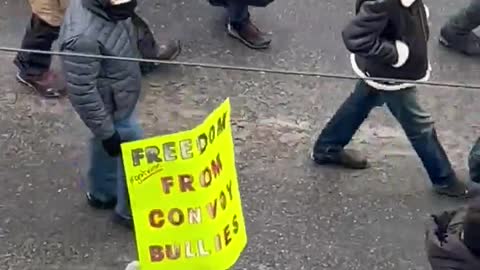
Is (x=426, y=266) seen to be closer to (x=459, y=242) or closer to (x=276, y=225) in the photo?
(x=276, y=225)

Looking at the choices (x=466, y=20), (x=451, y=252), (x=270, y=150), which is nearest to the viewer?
(x=451, y=252)

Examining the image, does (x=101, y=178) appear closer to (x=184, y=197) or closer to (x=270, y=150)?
(x=270, y=150)

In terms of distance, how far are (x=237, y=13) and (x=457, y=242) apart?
10.9ft

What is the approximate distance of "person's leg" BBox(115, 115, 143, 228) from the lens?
578 cm

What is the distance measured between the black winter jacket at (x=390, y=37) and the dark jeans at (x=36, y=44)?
188cm

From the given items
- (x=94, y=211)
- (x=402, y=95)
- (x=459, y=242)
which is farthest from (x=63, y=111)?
(x=459, y=242)

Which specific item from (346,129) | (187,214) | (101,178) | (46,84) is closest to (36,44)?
(46,84)

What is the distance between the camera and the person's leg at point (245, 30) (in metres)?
7.48

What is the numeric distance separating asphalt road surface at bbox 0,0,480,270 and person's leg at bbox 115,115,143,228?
87 millimetres

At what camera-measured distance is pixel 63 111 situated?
6938mm

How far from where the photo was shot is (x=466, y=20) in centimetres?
736

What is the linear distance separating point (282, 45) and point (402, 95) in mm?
1673

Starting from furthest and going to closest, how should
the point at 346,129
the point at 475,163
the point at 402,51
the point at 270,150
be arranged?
1. the point at 270,150
2. the point at 346,129
3. the point at 475,163
4. the point at 402,51

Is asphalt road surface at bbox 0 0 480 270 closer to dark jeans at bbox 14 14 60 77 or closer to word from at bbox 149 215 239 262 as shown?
dark jeans at bbox 14 14 60 77
